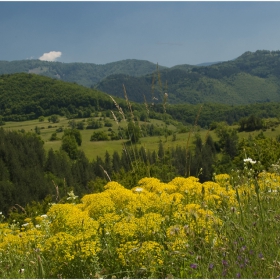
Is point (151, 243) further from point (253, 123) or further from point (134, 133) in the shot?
point (253, 123)

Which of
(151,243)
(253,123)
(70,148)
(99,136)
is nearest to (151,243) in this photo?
(151,243)

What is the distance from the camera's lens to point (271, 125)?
146 meters

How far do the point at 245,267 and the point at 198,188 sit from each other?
2555 millimetres

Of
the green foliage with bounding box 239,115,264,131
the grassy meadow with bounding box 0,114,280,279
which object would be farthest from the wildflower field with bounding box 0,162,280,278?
the green foliage with bounding box 239,115,264,131

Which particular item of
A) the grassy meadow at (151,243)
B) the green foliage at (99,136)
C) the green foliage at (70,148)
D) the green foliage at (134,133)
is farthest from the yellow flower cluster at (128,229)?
the green foliage at (99,136)

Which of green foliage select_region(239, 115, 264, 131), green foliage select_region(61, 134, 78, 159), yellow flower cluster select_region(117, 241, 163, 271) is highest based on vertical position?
yellow flower cluster select_region(117, 241, 163, 271)

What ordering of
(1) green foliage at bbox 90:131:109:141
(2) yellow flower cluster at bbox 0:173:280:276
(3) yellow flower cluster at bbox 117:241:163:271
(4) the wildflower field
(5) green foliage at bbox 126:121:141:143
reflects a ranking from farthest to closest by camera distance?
1. (1) green foliage at bbox 90:131:109:141
2. (5) green foliage at bbox 126:121:141:143
3. (2) yellow flower cluster at bbox 0:173:280:276
4. (3) yellow flower cluster at bbox 117:241:163:271
5. (4) the wildflower field

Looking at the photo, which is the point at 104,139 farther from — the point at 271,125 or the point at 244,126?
the point at 271,125

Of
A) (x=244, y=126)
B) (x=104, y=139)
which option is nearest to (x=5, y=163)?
(x=104, y=139)

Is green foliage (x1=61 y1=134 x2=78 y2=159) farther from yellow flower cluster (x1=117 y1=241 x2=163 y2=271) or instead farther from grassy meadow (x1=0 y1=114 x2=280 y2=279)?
yellow flower cluster (x1=117 y1=241 x2=163 y2=271)

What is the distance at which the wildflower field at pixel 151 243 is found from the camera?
3.09 meters

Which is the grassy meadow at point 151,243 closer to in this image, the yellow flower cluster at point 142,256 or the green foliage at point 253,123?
the yellow flower cluster at point 142,256

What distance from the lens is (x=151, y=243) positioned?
3531mm

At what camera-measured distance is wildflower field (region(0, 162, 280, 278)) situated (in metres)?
3.09
